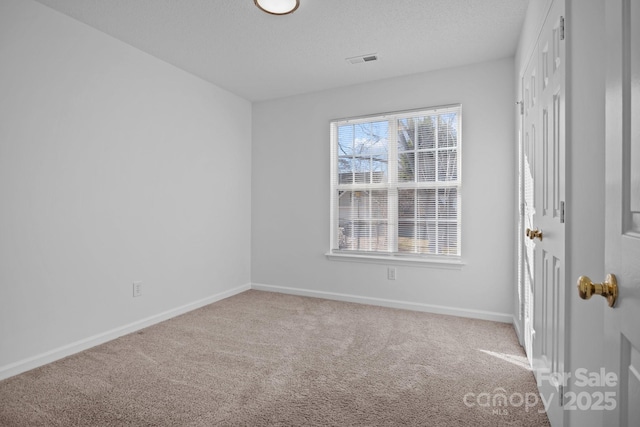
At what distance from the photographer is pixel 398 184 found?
3.85 m

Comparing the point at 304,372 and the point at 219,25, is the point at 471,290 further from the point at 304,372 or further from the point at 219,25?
the point at 219,25

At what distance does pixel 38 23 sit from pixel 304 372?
3.04 meters

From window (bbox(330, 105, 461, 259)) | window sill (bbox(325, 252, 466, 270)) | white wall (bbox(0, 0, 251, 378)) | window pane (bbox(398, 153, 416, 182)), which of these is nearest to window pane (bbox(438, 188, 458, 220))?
window (bbox(330, 105, 461, 259))

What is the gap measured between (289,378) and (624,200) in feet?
6.82

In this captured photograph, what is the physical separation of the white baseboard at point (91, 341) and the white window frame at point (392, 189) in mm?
1673

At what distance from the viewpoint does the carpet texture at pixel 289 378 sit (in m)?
1.85

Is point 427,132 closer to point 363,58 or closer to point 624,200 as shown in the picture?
point 363,58

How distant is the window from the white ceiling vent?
2.27 feet

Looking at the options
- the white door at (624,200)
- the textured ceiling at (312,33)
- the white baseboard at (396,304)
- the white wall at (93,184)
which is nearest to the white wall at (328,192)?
the white baseboard at (396,304)

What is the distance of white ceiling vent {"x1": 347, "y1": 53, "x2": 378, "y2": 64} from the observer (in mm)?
3283

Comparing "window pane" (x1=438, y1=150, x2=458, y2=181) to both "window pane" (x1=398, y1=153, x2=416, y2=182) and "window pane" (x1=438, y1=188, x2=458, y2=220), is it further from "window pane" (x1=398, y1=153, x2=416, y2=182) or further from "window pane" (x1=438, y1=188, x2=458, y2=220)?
"window pane" (x1=398, y1=153, x2=416, y2=182)

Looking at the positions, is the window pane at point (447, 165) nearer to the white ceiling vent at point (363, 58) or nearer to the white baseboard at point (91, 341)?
the white ceiling vent at point (363, 58)

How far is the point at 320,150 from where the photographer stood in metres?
4.26

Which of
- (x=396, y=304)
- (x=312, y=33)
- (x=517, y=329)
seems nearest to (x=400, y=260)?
(x=396, y=304)
